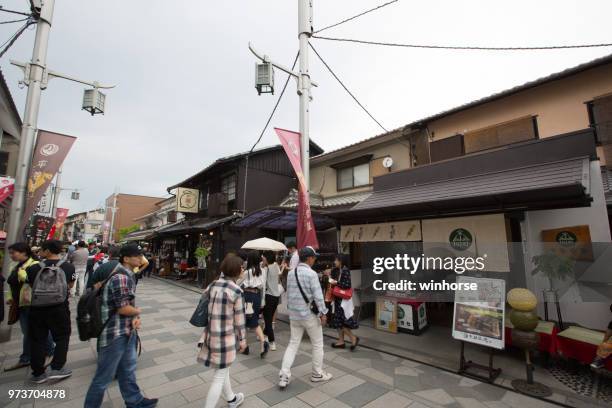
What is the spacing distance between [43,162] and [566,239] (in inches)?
487

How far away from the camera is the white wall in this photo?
18.7ft

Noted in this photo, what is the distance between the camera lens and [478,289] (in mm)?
5184

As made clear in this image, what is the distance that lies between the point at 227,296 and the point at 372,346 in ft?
14.5

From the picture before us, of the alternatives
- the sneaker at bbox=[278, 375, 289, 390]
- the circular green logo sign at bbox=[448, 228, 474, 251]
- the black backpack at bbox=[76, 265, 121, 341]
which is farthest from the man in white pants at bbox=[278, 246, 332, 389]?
the circular green logo sign at bbox=[448, 228, 474, 251]

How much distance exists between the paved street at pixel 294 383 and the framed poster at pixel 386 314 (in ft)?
5.29

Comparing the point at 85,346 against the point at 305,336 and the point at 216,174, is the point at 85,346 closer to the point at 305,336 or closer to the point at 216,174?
the point at 305,336

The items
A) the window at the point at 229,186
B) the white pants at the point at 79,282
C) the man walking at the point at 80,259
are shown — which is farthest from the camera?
the window at the point at 229,186

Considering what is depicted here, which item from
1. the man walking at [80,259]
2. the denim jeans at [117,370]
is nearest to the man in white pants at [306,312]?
the denim jeans at [117,370]

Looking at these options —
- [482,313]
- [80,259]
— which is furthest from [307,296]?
[80,259]

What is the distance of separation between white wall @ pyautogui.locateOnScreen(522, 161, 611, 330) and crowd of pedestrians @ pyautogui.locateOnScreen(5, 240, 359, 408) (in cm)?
458

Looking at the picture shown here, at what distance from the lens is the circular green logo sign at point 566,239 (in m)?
6.30

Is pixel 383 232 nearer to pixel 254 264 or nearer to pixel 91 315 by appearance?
pixel 254 264

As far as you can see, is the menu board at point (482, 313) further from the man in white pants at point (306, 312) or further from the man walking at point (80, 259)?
the man walking at point (80, 259)

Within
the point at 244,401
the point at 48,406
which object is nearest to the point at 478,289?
the point at 244,401
